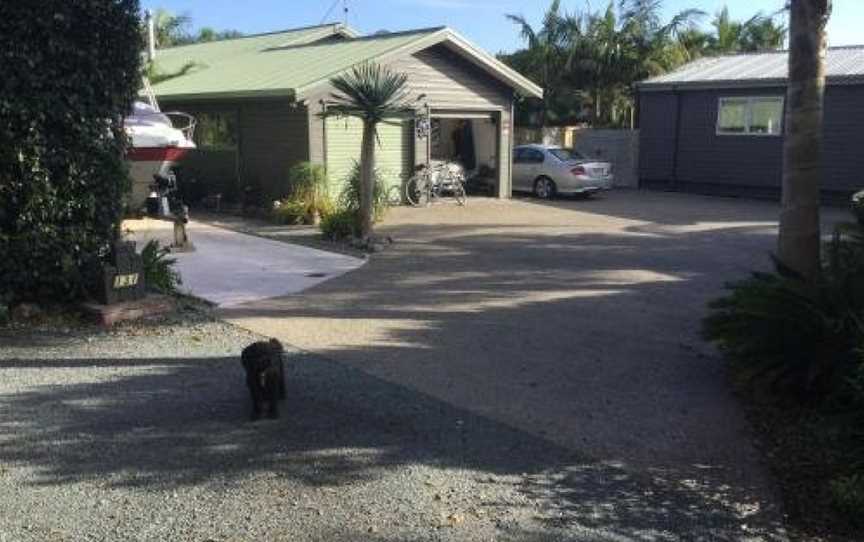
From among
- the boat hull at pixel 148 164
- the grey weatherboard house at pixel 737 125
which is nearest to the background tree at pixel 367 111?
the boat hull at pixel 148 164

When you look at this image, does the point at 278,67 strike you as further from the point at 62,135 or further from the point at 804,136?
the point at 804,136

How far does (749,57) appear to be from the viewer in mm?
26328

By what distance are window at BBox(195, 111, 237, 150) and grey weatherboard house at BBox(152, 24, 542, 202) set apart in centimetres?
2

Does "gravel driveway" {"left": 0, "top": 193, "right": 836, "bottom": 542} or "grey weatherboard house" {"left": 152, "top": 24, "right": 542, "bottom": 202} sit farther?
"grey weatherboard house" {"left": 152, "top": 24, "right": 542, "bottom": 202}

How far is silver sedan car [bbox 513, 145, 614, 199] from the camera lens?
2236 cm

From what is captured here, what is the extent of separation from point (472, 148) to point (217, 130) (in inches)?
273

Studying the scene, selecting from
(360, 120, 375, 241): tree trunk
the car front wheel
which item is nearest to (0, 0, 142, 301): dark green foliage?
(360, 120, 375, 241): tree trunk

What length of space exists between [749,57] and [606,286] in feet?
59.1

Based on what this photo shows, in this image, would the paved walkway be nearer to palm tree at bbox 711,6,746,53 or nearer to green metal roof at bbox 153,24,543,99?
green metal roof at bbox 153,24,543,99

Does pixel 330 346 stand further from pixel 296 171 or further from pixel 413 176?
pixel 413 176

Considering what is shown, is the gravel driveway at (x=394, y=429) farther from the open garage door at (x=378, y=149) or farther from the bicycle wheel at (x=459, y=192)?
the bicycle wheel at (x=459, y=192)

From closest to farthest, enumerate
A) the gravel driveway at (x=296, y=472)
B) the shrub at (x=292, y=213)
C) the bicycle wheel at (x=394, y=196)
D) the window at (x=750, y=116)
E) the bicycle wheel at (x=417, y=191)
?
1. the gravel driveway at (x=296, y=472)
2. the shrub at (x=292, y=213)
3. the bicycle wheel at (x=394, y=196)
4. the bicycle wheel at (x=417, y=191)
5. the window at (x=750, y=116)

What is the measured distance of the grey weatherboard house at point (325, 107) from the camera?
1855 cm

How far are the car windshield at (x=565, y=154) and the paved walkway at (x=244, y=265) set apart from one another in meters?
9.85
